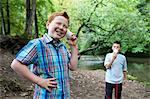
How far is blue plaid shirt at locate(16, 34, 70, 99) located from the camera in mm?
2635

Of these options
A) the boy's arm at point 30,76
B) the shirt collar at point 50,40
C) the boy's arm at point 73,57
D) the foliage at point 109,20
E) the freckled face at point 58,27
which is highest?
the foliage at point 109,20

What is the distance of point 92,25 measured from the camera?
60.3ft

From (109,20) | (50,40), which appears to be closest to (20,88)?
(50,40)

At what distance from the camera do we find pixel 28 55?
261 centimetres

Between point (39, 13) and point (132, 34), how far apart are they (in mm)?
6451

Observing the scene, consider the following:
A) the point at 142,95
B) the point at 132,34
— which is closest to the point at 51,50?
the point at 142,95

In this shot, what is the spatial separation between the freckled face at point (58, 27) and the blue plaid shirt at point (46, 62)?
0.06 meters

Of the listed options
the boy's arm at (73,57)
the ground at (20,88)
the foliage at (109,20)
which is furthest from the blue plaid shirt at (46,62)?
the foliage at (109,20)

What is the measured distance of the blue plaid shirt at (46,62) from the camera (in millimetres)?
2635

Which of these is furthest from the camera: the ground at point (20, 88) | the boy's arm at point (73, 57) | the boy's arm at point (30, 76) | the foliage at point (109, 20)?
the foliage at point (109, 20)

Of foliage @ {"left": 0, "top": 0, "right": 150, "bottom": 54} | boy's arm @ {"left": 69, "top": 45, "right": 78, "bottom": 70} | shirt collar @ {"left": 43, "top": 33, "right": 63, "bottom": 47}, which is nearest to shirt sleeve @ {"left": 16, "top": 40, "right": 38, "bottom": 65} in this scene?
shirt collar @ {"left": 43, "top": 33, "right": 63, "bottom": 47}

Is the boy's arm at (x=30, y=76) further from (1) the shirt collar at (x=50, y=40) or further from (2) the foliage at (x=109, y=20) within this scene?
(2) the foliage at (x=109, y=20)

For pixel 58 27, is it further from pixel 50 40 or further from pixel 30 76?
pixel 30 76

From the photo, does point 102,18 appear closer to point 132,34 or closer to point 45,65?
point 132,34
